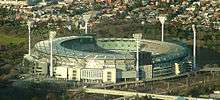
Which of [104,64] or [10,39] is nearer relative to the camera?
[104,64]

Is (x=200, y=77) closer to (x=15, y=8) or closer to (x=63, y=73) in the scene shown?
(x=63, y=73)

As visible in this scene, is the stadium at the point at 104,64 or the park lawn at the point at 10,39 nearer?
the stadium at the point at 104,64

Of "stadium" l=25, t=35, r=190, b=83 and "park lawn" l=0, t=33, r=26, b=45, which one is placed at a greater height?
"park lawn" l=0, t=33, r=26, b=45

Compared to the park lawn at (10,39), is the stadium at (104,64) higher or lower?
lower

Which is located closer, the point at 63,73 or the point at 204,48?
the point at 63,73

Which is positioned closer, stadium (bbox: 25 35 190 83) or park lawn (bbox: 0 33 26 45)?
stadium (bbox: 25 35 190 83)

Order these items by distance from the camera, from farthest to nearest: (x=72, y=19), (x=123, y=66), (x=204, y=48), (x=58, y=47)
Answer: (x=72, y=19) → (x=204, y=48) → (x=58, y=47) → (x=123, y=66)

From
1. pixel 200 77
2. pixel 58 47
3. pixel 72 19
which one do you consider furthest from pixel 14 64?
pixel 72 19

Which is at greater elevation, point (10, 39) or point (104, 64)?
point (10, 39)
